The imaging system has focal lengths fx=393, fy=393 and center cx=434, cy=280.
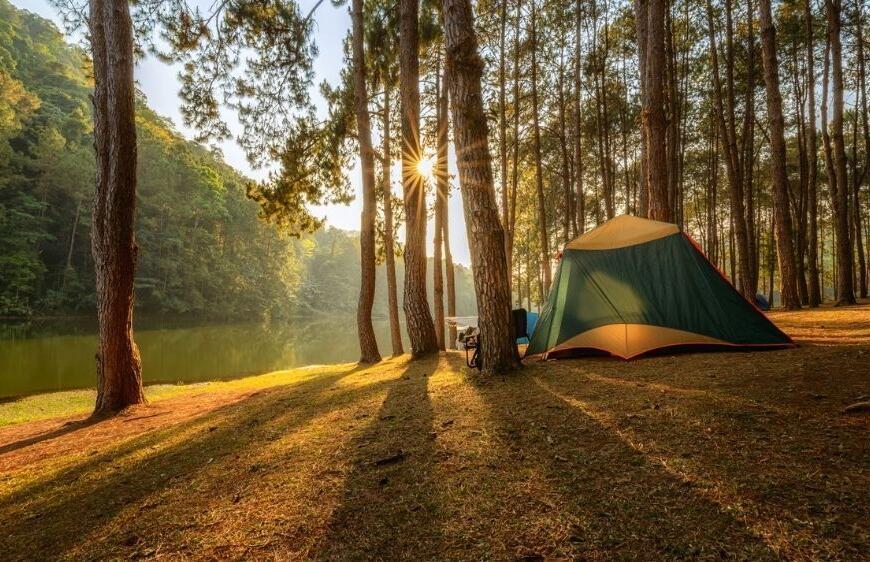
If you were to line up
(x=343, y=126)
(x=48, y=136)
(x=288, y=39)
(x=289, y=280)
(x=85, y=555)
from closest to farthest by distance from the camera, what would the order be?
(x=85, y=555), (x=288, y=39), (x=343, y=126), (x=48, y=136), (x=289, y=280)

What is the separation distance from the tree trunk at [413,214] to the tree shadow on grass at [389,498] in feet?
16.4

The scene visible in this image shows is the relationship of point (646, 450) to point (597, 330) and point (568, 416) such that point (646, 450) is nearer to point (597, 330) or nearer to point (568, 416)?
point (568, 416)

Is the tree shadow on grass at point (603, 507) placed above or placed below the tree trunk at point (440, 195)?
below

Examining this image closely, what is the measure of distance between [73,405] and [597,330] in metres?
11.8

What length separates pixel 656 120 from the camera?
276 inches

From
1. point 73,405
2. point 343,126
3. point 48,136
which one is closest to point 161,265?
point 48,136

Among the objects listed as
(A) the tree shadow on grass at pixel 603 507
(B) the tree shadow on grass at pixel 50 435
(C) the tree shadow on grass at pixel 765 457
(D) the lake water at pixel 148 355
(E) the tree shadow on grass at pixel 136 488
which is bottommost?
(D) the lake water at pixel 148 355

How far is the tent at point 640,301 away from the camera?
547cm

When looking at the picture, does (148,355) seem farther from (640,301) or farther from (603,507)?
(603,507)

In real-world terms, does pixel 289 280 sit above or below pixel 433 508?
above

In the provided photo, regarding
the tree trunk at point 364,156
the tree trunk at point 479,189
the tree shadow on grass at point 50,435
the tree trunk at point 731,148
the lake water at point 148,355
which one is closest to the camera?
the tree shadow on grass at point 50,435

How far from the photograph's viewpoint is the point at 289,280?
2355 inches

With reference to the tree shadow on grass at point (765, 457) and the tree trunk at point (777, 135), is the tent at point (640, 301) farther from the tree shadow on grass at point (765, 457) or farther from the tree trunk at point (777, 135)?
the tree trunk at point (777, 135)

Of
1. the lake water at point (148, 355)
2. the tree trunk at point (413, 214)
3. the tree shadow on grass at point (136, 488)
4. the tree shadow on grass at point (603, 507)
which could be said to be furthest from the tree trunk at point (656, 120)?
the lake water at point (148, 355)
